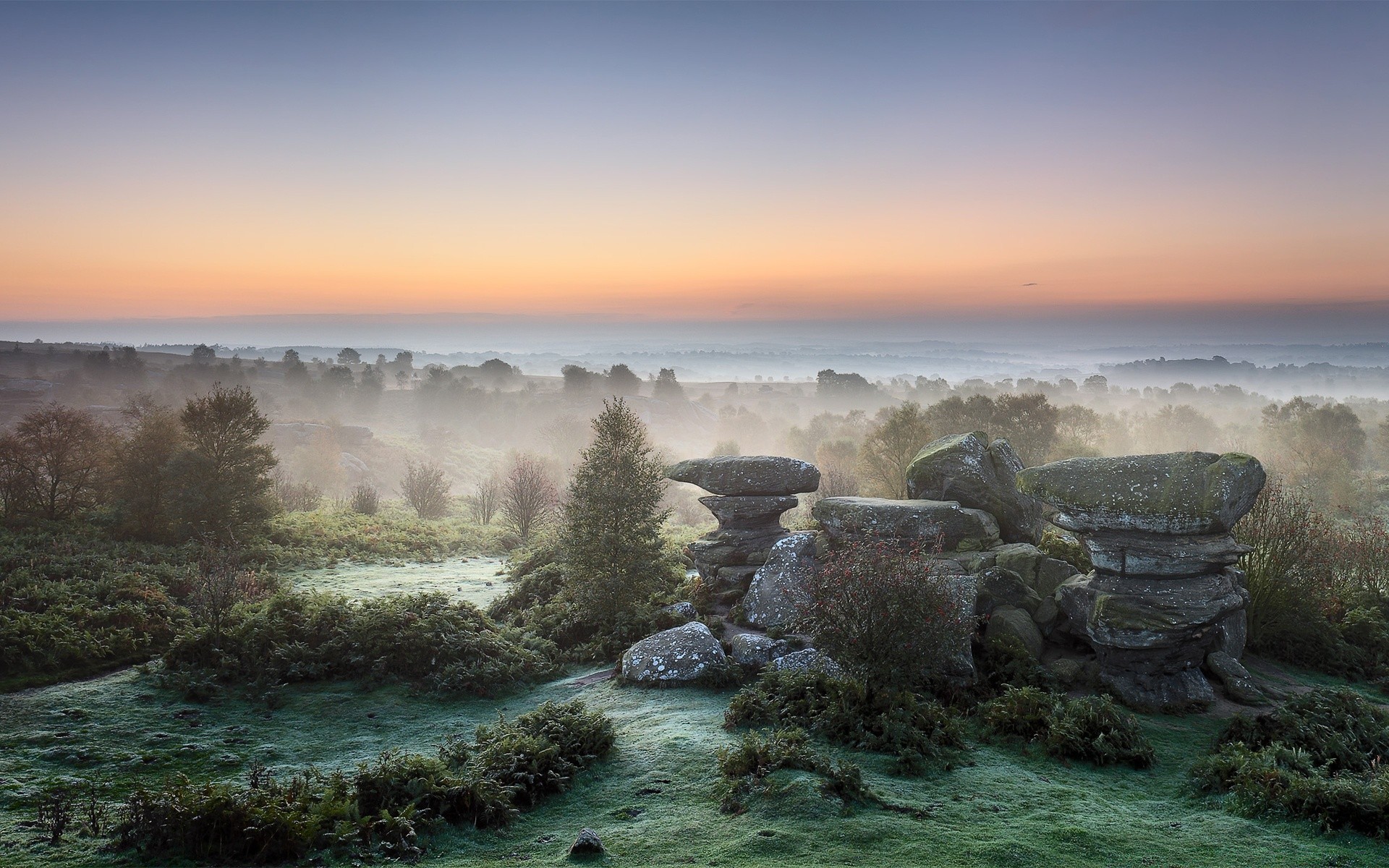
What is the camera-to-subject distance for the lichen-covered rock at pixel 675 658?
15508mm

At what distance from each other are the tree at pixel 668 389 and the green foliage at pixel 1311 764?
122 meters

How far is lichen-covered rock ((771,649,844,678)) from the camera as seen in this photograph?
1378cm

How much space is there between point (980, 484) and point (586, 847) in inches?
599

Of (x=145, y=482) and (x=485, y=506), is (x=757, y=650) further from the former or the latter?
(x=485, y=506)

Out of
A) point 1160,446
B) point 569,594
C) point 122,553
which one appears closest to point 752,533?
point 569,594

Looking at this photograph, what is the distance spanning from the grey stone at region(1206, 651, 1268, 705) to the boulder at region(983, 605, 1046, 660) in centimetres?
345

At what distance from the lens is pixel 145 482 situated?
26250 mm

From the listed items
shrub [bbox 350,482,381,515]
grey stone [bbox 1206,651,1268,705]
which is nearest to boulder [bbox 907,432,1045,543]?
grey stone [bbox 1206,651,1268,705]

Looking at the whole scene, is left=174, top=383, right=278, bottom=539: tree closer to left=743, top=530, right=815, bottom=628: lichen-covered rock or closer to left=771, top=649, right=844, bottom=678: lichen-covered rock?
left=743, top=530, right=815, bottom=628: lichen-covered rock

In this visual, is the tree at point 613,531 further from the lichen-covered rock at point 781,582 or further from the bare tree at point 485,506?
the bare tree at point 485,506

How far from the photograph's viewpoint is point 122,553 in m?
22.8

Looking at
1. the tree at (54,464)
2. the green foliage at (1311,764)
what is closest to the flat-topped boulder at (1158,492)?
the green foliage at (1311,764)

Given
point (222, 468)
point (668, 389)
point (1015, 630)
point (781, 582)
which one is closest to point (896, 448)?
point (781, 582)

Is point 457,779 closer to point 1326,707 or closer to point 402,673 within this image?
point 402,673
